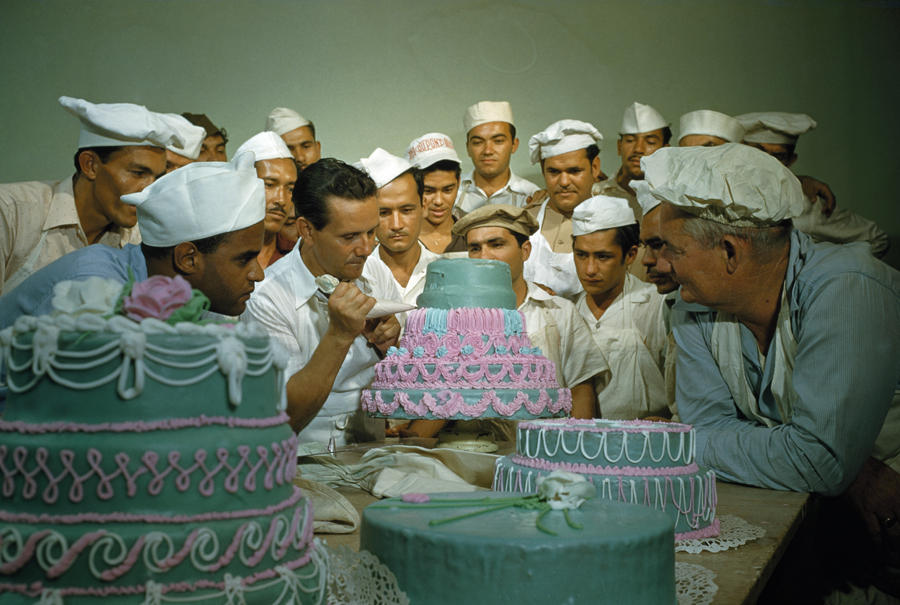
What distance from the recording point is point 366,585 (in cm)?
156

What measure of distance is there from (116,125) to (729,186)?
2.46 meters

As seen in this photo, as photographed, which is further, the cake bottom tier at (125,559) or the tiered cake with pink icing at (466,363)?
the tiered cake with pink icing at (466,363)

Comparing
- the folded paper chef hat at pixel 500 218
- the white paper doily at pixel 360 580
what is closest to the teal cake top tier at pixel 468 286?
the folded paper chef hat at pixel 500 218

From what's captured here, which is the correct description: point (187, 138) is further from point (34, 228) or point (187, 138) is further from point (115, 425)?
point (115, 425)

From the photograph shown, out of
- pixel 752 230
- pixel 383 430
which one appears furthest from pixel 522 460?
pixel 383 430

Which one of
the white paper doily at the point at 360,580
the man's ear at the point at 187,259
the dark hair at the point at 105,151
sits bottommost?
the white paper doily at the point at 360,580

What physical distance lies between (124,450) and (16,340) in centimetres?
25

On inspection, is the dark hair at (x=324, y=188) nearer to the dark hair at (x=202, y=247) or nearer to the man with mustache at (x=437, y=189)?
the dark hair at (x=202, y=247)

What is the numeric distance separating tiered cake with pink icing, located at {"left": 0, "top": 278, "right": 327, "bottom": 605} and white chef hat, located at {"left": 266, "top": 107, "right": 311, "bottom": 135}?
16.6 ft

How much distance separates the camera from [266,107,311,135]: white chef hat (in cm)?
619

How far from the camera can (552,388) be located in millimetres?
3166

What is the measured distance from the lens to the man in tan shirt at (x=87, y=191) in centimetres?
377

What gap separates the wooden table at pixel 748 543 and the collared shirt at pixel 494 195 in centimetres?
335

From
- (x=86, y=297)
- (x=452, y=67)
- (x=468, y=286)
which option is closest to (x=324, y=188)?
(x=468, y=286)
